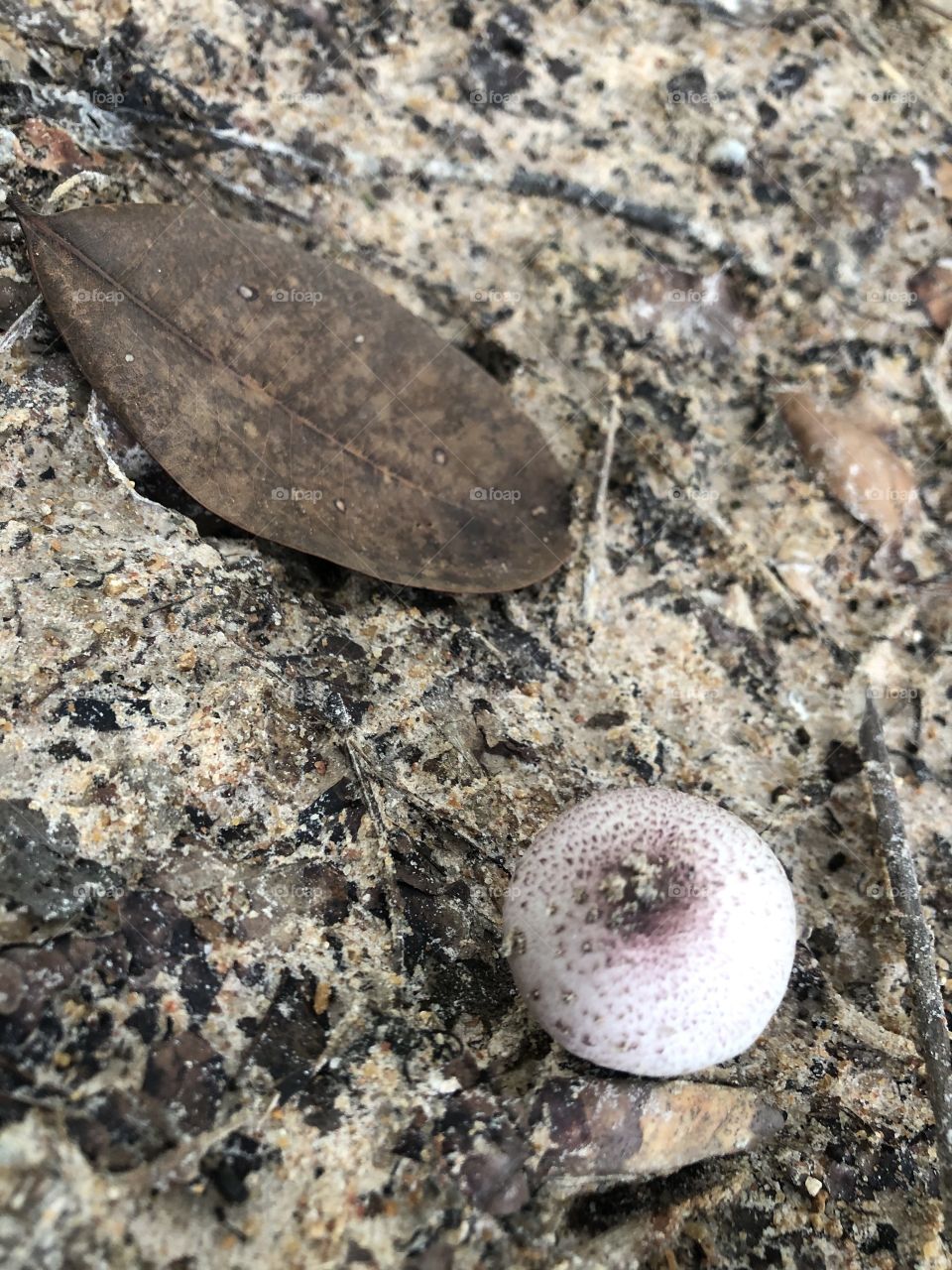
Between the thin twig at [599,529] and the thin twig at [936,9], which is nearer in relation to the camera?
the thin twig at [599,529]

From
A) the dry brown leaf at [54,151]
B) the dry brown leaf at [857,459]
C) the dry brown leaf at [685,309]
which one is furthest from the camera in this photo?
the dry brown leaf at [685,309]

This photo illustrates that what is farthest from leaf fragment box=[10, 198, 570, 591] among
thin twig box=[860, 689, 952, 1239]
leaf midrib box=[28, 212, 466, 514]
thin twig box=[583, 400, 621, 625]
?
thin twig box=[860, 689, 952, 1239]

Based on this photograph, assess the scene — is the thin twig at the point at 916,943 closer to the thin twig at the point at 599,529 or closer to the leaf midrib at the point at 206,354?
the thin twig at the point at 599,529

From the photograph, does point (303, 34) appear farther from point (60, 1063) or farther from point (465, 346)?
point (60, 1063)

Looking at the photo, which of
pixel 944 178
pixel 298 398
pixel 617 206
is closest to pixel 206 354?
pixel 298 398

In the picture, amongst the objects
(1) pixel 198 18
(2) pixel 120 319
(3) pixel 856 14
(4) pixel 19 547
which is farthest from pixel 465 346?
(3) pixel 856 14

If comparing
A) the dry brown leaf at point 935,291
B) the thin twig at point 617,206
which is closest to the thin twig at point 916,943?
the dry brown leaf at point 935,291

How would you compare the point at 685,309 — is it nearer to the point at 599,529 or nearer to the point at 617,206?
the point at 617,206
